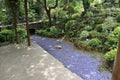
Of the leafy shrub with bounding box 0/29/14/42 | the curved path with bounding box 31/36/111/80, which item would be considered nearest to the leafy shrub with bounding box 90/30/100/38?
the curved path with bounding box 31/36/111/80

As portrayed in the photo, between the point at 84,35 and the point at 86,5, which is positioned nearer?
the point at 84,35

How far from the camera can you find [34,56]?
7.71 meters

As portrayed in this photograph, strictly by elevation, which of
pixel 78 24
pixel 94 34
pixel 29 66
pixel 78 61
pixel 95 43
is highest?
pixel 78 24

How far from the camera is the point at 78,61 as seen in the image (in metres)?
7.54

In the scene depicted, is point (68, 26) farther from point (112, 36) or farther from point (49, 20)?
point (112, 36)

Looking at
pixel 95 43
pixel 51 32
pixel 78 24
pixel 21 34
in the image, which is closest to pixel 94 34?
pixel 95 43

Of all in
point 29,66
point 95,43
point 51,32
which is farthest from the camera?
point 51,32

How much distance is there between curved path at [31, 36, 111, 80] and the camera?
20.3ft

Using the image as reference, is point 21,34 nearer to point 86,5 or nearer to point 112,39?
point 112,39

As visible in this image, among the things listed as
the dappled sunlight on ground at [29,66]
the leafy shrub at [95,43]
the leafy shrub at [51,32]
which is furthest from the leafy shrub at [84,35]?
the dappled sunlight on ground at [29,66]

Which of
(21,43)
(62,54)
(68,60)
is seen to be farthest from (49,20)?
(68,60)

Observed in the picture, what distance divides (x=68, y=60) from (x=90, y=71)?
1459 mm

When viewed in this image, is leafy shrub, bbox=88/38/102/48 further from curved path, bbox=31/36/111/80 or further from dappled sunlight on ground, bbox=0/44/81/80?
dappled sunlight on ground, bbox=0/44/81/80

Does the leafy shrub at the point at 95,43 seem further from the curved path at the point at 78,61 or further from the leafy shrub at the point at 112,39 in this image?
the curved path at the point at 78,61
